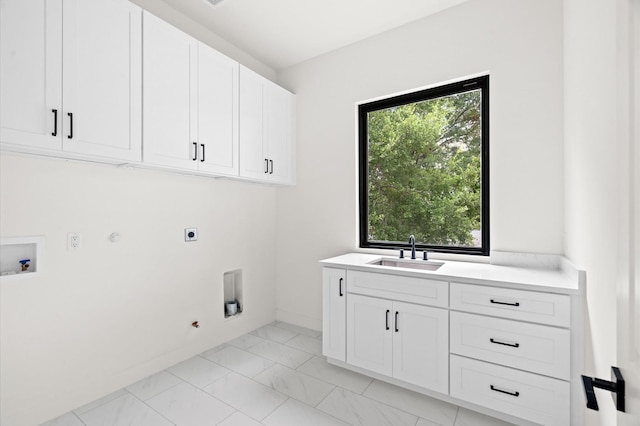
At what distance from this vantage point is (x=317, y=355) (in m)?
2.68

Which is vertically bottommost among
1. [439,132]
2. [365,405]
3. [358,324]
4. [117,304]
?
[365,405]

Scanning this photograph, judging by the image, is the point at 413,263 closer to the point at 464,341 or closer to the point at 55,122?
the point at 464,341

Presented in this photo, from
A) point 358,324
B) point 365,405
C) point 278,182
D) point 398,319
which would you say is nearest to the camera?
point 365,405

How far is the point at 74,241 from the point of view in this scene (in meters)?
1.94

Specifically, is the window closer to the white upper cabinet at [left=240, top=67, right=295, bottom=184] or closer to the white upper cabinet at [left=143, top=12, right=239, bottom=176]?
the white upper cabinet at [left=240, top=67, right=295, bottom=184]

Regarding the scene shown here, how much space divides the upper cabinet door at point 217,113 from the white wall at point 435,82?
35.8 inches

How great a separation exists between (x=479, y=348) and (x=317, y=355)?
54.0 inches

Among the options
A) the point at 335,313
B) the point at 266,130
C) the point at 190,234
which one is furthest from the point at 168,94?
the point at 335,313

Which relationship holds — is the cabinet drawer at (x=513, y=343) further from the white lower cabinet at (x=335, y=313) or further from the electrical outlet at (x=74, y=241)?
the electrical outlet at (x=74, y=241)

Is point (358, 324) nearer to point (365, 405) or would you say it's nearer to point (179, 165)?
point (365, 405)

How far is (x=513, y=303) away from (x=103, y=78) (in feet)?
9.09

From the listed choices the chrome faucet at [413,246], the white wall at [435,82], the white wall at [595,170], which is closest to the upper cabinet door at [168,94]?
the white wall at [435,82]

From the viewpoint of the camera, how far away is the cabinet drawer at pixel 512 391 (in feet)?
5.40

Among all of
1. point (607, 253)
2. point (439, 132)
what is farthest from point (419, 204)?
point (607, 253)
